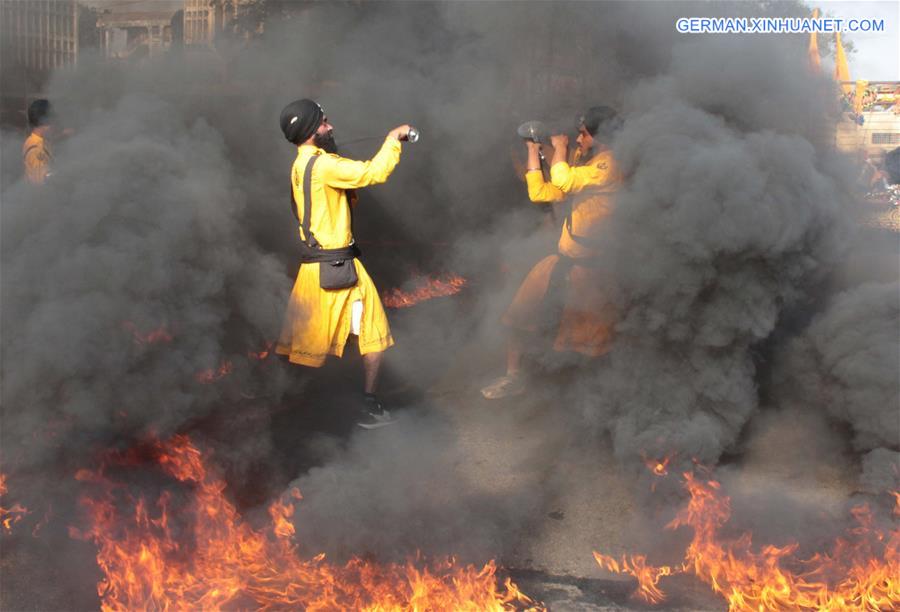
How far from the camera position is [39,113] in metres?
5.34

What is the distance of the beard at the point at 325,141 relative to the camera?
4.15 m

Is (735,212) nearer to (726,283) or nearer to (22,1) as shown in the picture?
(726,283)

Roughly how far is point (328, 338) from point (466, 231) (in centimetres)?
Answer: 245

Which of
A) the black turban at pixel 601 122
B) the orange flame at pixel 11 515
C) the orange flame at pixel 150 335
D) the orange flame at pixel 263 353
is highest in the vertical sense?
the black turban at pixel 601 122

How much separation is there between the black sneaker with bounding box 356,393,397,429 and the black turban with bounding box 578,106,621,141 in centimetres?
209

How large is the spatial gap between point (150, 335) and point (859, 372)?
3.83m

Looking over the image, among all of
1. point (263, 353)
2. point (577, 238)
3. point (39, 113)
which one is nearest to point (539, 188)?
point (577, 238)

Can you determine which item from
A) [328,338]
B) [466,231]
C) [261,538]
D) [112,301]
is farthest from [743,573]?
[466,231]

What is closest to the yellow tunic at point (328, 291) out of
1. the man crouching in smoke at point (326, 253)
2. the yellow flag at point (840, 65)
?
the man crouching in smoke at point (326, 253)

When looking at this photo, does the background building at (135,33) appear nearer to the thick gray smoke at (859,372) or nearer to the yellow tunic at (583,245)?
the yellow tunic at (583,245)

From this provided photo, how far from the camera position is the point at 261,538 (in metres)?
3.35

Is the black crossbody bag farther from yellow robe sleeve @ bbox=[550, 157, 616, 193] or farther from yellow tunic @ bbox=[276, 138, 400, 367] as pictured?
yellow robe sleeve @ bbox=[550, 157, 616, 193]

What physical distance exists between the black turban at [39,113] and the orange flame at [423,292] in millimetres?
3079

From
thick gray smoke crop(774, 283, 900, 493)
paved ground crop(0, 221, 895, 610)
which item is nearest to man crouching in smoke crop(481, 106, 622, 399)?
paved ground crop(0, 221, 895, 610)
